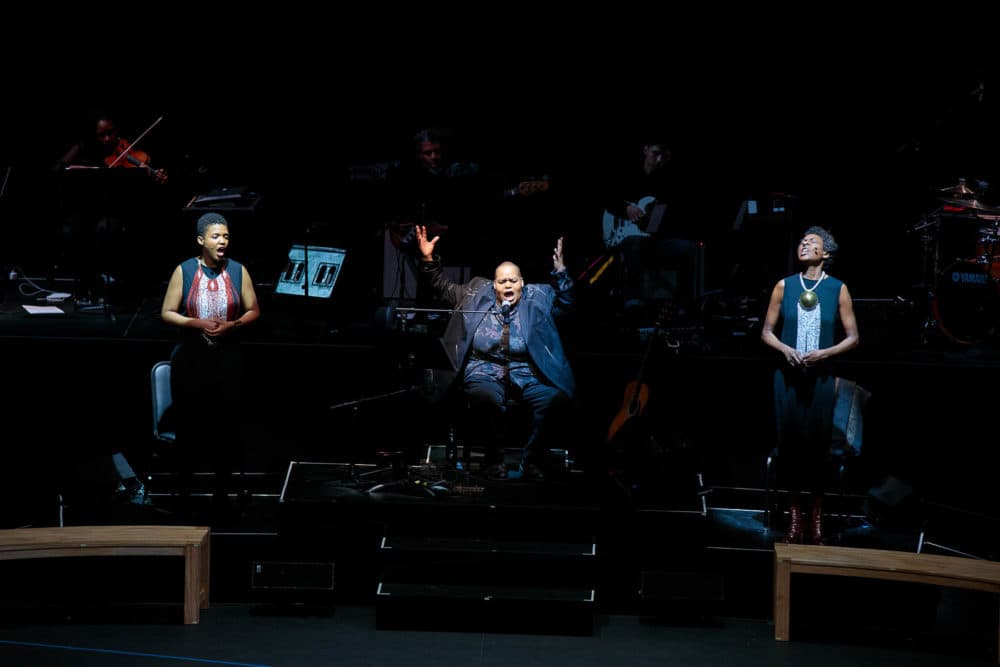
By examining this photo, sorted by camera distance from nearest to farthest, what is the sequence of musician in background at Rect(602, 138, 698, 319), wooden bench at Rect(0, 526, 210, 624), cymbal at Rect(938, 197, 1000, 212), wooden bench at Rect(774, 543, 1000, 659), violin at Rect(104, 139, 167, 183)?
wooden bench at Rect(774, 543, 1000, 659)
wooden bench at Rect(0, 526, 210, 624)
cymbal at Rect(938, 197, 1000, 212)
violin at Rect(104, 139, 167, 183)
musician in background at Rect(602, 138, 698, 319)

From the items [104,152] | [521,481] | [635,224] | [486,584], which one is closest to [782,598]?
[486,584]

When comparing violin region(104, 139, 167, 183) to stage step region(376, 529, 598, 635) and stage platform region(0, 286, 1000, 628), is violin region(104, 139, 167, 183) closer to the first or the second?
stage platform region(0, 286, 1000, 628)

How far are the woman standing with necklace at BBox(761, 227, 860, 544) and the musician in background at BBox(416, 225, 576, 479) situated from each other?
4.32 feet

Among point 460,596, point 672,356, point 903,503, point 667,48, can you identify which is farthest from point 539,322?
point 667,48

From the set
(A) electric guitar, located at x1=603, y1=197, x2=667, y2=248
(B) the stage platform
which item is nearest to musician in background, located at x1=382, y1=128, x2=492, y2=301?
(B) the stage platform

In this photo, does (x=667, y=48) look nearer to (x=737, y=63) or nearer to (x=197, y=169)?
(x=737, y=63)

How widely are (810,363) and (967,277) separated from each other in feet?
9.88

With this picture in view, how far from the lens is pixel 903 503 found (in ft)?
20.2

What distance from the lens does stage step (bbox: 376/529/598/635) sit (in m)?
5.46

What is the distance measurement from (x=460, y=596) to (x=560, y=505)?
2.39 ft

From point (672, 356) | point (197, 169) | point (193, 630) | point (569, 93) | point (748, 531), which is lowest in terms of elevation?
point (193, 630)

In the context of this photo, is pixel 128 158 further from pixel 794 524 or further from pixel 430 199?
pixel 794 524

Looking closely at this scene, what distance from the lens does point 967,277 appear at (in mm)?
8156

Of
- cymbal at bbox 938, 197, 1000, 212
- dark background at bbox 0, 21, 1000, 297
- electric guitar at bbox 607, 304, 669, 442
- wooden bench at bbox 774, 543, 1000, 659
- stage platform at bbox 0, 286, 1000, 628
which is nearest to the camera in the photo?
wooden bench at bbox 774, 543, 1000, 659
